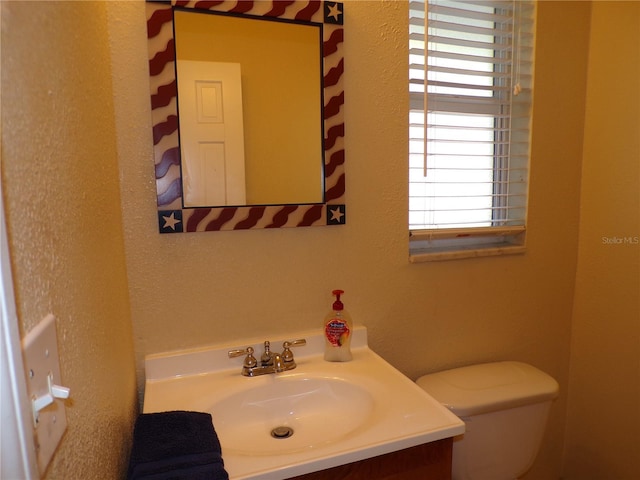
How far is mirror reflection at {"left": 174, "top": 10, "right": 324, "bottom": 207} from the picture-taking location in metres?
1.01

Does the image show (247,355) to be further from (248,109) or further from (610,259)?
(610,259)

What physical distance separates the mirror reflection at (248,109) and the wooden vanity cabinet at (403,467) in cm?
68

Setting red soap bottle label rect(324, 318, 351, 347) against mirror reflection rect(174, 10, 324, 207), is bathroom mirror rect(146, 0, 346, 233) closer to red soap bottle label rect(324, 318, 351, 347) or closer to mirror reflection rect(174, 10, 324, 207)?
mirror reflection rect(174, 10, 324, 207)

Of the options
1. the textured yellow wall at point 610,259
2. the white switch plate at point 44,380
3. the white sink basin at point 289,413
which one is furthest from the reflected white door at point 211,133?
the textured yellow wall at point 610,259

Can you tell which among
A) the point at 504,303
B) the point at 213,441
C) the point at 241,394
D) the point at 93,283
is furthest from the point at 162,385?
the point at 504,303

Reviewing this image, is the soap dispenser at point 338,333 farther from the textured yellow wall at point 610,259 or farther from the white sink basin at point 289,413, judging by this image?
the textured yellow wall at point 610,259

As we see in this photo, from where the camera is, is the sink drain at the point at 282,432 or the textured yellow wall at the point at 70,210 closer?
the textured yellow wall at the point at 70,210

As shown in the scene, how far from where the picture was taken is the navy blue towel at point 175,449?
0.66 metres

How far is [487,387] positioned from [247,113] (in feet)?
3.55

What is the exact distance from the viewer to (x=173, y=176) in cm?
101

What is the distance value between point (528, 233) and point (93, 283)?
139 centimetres

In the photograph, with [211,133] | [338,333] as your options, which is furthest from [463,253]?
[211,133]

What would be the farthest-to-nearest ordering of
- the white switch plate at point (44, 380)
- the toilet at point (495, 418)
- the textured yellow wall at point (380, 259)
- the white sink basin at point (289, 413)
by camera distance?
the toilet at point (495, 418)
the textured yellow wall at point (380, 259)
the white sink basin at point (289, 413)
the white switch plate at point (44, 380)

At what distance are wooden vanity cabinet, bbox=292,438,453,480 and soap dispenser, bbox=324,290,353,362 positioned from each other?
1.18 feet
